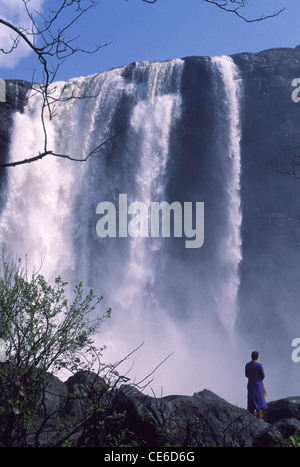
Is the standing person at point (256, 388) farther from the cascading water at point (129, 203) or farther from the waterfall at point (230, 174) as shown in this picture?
the waterfall at point (230, 174)

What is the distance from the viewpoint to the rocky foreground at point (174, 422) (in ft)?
14.9

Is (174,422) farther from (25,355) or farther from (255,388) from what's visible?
(255,388)

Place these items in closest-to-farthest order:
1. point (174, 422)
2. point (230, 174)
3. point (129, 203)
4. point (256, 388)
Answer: point (174, 422), point (256, 388), point (129, 203), point (230, 174)

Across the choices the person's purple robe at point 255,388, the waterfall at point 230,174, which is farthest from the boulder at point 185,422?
the waterfall at point 230,174

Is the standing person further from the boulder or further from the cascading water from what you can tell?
the cascading water

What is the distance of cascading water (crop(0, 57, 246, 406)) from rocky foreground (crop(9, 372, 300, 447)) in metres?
13.6

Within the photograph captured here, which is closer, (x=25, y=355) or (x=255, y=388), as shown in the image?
(x=25, y=355)

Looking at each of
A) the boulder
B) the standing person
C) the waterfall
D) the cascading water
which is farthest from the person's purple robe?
the waterfall

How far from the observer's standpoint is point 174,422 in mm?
5898

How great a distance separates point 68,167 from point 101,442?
64.4 ft

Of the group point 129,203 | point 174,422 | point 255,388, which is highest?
point 129,203

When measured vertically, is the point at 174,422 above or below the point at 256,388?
below

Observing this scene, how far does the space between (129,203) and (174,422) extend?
54.3 feet

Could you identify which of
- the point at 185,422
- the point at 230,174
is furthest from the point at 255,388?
the point at 230,174
